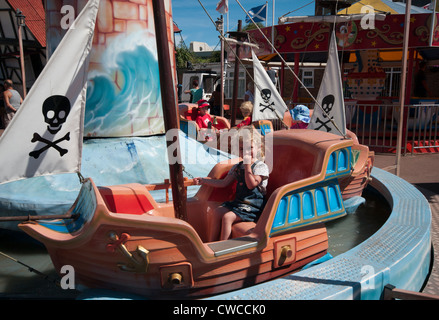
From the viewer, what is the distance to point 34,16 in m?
18.0

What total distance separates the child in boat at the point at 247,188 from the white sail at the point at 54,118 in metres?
1.24

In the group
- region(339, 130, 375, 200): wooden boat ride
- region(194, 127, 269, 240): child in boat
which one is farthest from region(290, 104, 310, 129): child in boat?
region(194, 127, 269, 240): child in boat

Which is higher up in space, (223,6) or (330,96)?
(223,6)

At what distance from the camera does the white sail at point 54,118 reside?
2490 mm

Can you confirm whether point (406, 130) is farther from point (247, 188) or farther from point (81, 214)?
point (81, 214)

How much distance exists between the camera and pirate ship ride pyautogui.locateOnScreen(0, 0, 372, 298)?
2.41m

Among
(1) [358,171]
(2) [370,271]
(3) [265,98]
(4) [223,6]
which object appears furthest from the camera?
(4) [223,6]

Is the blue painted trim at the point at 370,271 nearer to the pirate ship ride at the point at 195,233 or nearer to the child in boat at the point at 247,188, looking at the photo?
the pirate ship ride at the point at 195,233

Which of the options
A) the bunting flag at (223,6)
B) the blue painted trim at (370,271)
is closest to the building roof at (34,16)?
the bunting flag at (223,6)

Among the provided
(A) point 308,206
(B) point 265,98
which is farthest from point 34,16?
(A) point 308,206

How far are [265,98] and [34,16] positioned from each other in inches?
632

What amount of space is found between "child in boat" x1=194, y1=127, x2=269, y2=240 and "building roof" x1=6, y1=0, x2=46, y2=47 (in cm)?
1666
